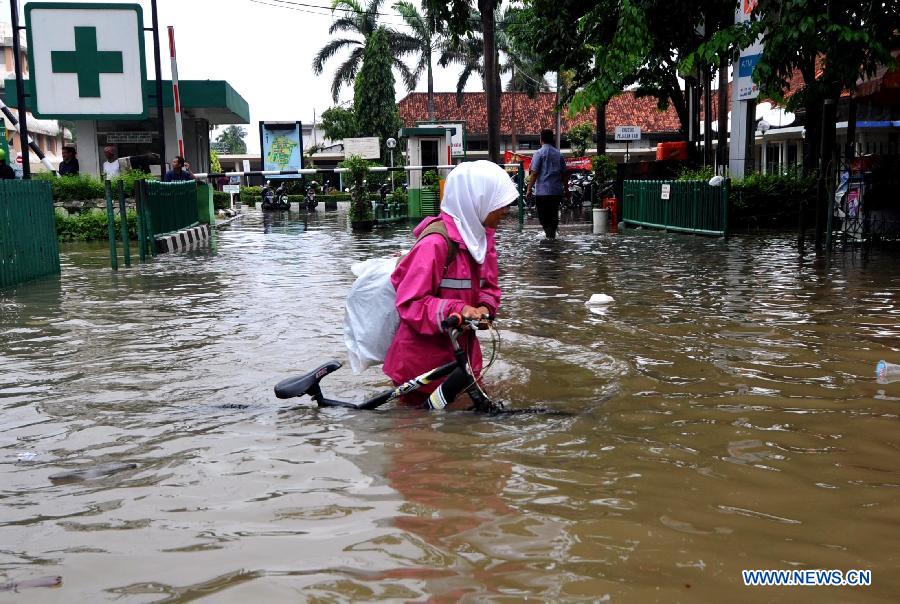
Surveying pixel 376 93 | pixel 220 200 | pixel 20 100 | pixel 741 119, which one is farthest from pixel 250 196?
pixel 741 119

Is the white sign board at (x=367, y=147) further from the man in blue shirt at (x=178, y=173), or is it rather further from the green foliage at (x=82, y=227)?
the green foliage at (x=82, y=227)

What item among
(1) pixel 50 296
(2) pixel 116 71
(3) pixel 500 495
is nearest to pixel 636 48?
(1) pixel 50 296

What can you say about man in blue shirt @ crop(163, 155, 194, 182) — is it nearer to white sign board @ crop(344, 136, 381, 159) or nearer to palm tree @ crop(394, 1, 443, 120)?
white sign board @ crop(344, 136, 381, 159)

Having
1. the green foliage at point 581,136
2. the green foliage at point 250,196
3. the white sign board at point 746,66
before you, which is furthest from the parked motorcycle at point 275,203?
the white sign board at point 746,66

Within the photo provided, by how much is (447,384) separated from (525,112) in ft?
192

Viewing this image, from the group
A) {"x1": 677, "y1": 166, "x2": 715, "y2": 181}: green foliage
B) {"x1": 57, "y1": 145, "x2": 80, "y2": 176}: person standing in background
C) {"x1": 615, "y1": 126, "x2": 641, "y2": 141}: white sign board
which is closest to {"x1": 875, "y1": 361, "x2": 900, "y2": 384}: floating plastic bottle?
{"x1": 677, "y1": 166, "x2": 715, "y2": 181}: green foliage

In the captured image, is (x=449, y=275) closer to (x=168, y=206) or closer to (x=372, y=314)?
(x=372, y=314)

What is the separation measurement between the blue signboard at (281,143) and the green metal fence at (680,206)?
1122cm

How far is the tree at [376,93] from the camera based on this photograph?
175 feet

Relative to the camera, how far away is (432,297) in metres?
4.53

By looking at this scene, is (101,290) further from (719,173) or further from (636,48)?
(719,173)

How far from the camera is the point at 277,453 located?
436cm

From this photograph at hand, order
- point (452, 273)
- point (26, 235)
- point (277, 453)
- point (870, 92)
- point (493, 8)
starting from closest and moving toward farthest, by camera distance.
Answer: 1. point (277, 453)
2. point (452, 273)
3. point (26, 235)
4. point (870, 92)
5. point (493, 8)

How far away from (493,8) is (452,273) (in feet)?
71.8
